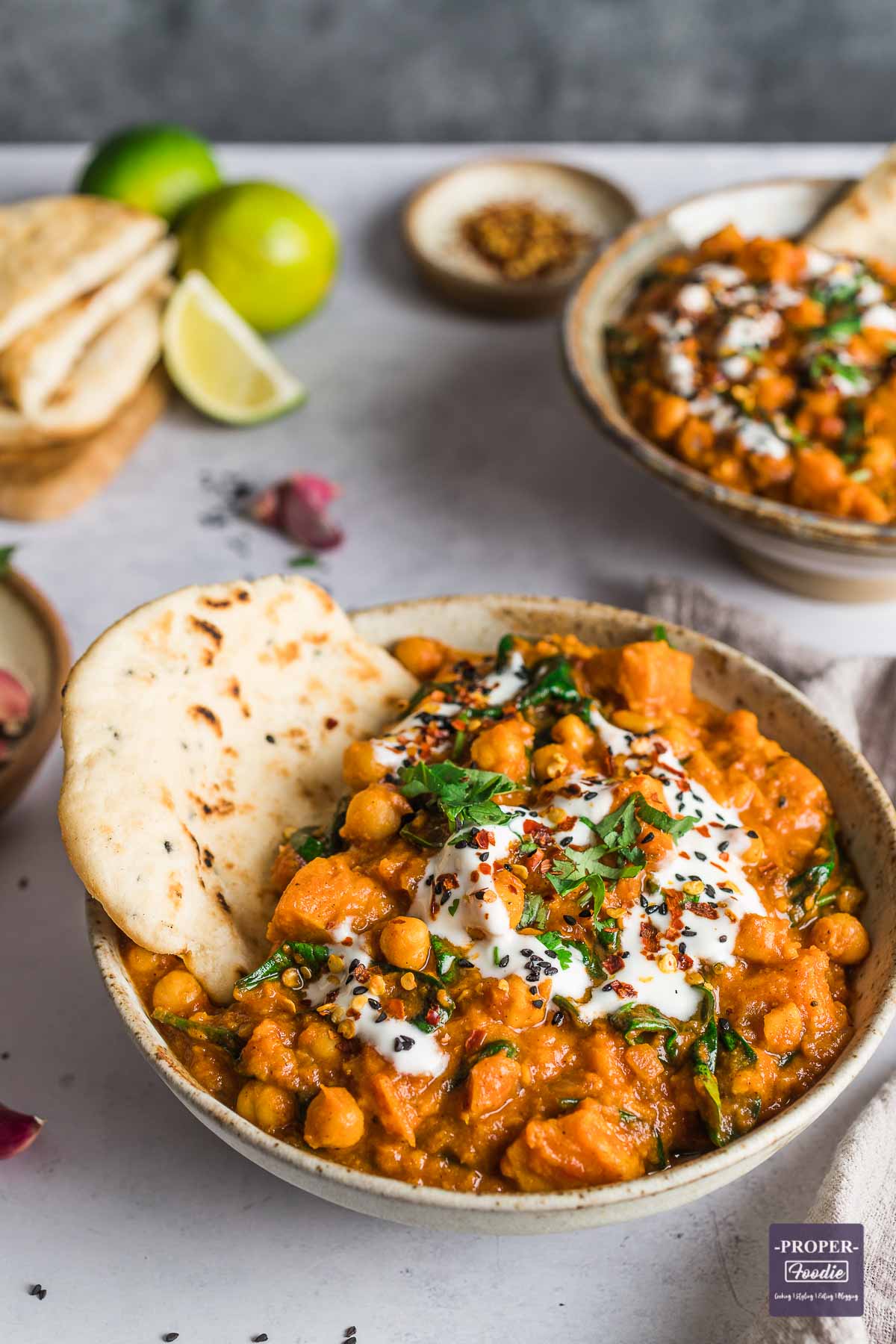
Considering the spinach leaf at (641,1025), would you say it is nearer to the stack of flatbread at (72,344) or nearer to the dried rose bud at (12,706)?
the dried rose bud at (12,706)

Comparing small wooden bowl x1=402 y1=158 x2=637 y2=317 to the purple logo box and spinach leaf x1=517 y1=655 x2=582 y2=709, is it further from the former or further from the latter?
the purple logo box

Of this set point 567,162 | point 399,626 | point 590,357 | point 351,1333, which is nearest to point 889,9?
point 567,162

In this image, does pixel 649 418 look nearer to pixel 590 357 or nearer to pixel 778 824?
pixel 590 357

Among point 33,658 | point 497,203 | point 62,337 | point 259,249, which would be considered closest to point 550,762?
point 33,658

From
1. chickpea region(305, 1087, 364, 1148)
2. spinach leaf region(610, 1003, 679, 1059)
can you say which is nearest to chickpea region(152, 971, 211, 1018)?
chickpea region(305, 1087, 364, 1148)

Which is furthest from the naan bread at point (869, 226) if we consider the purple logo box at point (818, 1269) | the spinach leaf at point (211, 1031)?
the spinach leaf at point (211, 1031)

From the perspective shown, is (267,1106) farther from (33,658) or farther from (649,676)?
(33,658)
